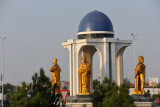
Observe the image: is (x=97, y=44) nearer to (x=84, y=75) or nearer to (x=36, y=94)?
(x=84, y=75)

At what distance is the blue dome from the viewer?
1710 inches

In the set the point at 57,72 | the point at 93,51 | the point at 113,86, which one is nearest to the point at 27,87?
the point at 113,86

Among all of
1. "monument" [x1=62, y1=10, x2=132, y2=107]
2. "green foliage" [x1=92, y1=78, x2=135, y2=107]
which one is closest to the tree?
"green foliage" [x1=92, y1=78, x2=135, y2=107]

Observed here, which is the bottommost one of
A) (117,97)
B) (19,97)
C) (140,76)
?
(117,97)

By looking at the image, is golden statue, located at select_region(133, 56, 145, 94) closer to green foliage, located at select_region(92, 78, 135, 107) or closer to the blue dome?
the blue dome

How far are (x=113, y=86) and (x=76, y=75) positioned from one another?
579 inches

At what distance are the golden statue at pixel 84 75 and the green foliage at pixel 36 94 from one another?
9.35 metres

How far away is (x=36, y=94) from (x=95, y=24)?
619 inches

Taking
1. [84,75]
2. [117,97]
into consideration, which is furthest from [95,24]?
[117,97]

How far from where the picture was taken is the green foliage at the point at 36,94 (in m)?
28.2

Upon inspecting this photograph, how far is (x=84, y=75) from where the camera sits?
1608 inches

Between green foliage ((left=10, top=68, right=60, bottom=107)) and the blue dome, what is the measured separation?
13.2 meters

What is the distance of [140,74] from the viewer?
134 feet

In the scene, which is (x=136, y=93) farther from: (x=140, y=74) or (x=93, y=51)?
(x=93, y=51)
